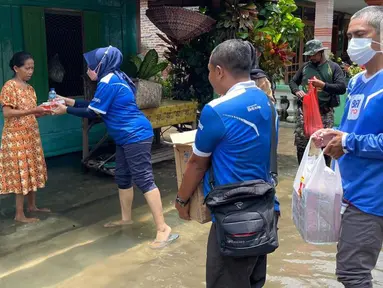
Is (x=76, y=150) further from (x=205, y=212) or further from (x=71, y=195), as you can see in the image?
(x=205, y=212)

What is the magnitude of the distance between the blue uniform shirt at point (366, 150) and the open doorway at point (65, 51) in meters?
4.38

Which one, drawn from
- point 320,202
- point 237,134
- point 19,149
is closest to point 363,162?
point 320,202

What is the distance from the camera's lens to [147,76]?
618 centimetres

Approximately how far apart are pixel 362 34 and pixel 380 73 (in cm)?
22

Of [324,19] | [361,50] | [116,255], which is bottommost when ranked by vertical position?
[116,255]

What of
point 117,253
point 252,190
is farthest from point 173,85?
point 252,190

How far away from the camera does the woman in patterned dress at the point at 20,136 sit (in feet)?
13.4

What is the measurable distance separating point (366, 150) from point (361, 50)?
521mm

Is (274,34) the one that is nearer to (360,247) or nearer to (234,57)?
(234,57)

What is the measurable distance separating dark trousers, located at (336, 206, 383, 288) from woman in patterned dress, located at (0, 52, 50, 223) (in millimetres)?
2882

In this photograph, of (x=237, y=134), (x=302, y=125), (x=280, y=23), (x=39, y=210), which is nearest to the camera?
(x=237, y=134)

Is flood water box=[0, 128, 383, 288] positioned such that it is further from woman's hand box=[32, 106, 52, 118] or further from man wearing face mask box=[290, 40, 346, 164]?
man wearing face mask box=[290, 40, 346, 164]

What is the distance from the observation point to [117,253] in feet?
12.4

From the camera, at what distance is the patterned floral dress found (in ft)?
13.6
